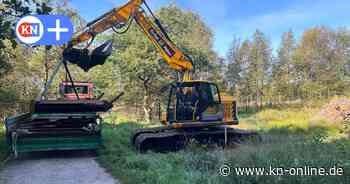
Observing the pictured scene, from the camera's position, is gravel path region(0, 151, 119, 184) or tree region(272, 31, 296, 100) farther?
tree region(272, 31, 296, 100)

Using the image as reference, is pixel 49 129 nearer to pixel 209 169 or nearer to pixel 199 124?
pixel 199 124

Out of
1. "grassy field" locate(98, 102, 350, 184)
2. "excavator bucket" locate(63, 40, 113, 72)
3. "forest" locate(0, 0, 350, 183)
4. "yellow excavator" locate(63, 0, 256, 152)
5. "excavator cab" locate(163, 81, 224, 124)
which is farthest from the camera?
"excavator cab" locate(163, 81, 224, 124)

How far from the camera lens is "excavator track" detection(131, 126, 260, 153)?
10469 millimetres

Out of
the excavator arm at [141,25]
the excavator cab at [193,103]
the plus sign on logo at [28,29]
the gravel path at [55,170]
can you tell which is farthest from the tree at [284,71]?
the plus sign on logo at [28,29]

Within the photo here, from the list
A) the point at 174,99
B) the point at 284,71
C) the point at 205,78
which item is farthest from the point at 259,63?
the point at 174,99

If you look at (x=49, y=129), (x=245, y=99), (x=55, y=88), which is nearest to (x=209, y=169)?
(x=49, y=129)

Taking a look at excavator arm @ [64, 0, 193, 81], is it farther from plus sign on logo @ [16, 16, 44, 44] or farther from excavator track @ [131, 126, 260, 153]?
plus sign on logo @ [16, 16, 44, 44]

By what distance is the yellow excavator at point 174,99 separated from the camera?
34.1 feet

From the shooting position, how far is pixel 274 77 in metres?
45.8

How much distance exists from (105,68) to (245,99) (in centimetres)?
2587

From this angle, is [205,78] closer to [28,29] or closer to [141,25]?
[141,25]

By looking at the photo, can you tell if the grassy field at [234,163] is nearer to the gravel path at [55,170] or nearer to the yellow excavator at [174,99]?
the gravel path at [55,170]

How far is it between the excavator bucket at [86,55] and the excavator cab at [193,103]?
7.70ft

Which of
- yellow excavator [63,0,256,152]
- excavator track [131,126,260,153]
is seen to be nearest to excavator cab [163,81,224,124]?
yellow excavator [63,0,256,152]
